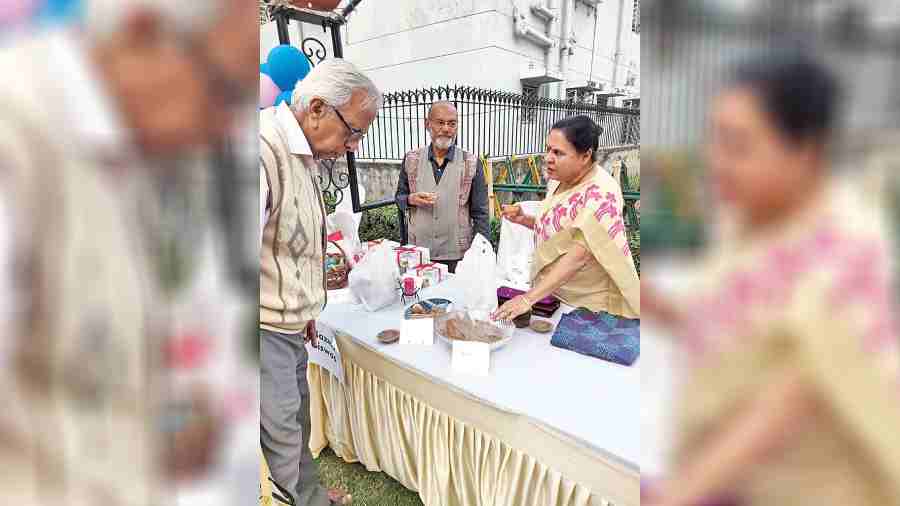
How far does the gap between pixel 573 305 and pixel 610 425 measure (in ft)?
2.39

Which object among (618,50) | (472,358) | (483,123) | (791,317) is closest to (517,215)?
(472,358)

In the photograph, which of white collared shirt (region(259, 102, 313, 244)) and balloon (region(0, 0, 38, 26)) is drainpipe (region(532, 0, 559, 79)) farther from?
balloon (region(0, 0, 38, 26))

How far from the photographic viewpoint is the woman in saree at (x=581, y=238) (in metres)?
1.52

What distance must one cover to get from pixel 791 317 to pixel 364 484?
199 cm

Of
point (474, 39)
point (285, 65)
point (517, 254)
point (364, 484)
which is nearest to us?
point (364, 484)

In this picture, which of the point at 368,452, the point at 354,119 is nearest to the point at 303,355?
the point at 368,452

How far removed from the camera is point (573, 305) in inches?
68.5

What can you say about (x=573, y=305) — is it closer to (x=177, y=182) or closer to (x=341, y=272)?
(x=341, y=272)

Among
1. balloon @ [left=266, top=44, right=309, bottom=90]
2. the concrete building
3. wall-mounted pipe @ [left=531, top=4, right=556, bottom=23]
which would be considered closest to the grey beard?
balloon @ [left=266, top=44, right=309, bottom=90]

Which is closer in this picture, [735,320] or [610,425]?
[735,320]

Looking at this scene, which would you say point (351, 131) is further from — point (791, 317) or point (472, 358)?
point (791, 317)

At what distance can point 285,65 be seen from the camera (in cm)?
210

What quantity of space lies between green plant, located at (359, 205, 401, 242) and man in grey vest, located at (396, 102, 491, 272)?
2.63 meters

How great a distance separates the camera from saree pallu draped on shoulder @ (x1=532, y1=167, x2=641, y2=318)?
1.51 meters
